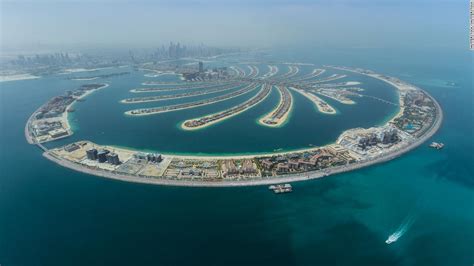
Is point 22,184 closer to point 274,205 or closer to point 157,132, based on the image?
point 157,132

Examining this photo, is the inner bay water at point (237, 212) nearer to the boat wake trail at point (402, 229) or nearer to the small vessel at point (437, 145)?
the boat wake trail at point (402, 229)

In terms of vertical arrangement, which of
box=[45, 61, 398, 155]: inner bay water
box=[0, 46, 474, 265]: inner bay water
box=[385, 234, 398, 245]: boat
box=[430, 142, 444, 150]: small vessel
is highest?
box=[45, 61, 398, 155]: inner bay water

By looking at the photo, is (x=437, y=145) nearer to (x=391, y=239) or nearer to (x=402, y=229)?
(x=402, y=229)

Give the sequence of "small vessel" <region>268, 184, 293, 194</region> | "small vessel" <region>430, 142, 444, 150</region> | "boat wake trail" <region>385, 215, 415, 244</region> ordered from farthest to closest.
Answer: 1. "small vessel" <region>430, 142, 444, 150</region>
2. "small vessel" <region>268, 184, 293, 194</region>
3. "boat wake trail" <region>385, 215, 415, 244</region>

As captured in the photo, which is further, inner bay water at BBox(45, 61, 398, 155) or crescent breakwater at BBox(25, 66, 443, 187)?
inner bay water at BBox(45, 61, 398, 155)

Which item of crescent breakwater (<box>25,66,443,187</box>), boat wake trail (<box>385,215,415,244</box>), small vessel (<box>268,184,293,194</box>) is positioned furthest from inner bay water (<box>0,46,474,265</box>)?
crescent breakwater (<box>25,66,443,187</box>)

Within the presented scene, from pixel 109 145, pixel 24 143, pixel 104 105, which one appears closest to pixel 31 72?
pixel 104 105

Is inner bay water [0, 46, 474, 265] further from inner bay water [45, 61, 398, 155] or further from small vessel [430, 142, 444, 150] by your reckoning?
small vessel [430, 142, 444, 150]
